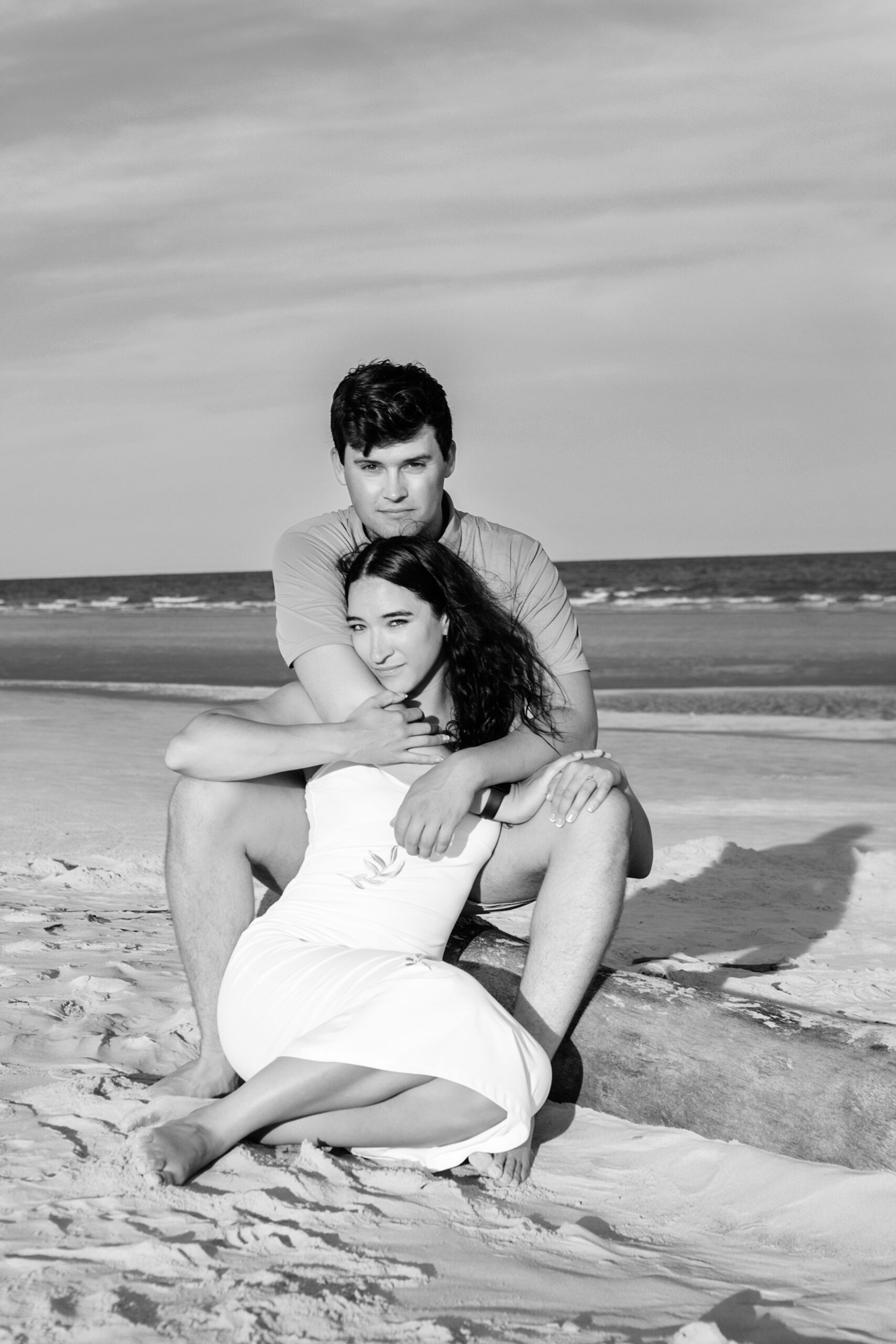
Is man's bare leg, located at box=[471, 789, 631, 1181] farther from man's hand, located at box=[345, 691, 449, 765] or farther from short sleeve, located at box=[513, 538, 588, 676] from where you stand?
short sleeve, located at box=[513, 538, 588, 676]

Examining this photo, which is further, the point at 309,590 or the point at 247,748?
the point at 309,590

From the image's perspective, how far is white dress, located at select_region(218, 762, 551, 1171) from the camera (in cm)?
250

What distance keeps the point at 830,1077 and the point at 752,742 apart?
7.24 metres

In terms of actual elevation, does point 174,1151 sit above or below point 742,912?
above

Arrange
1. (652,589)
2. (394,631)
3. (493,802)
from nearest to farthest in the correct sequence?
(493,802) < (394,631) < (652,589)

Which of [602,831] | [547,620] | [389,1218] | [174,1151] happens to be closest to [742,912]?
[547,620]

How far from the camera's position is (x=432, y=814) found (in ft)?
9.29

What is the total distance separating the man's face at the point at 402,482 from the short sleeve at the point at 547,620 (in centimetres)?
30

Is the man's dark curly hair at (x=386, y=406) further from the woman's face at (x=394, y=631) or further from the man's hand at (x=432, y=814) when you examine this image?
the man's hand at (x=432, y=814)

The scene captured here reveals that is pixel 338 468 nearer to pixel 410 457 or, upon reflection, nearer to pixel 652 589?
pixel 410 457

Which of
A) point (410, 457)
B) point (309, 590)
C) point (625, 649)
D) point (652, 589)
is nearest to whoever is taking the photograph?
point (309, 590)

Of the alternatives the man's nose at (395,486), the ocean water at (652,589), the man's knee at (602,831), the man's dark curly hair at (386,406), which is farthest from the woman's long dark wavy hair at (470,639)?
the ocean water at (652,589)

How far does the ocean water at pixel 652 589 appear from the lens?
33.7m

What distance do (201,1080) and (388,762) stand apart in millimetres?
850
